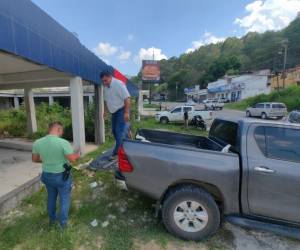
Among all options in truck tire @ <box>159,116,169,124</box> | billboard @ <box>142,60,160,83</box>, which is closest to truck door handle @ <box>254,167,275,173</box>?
truck tire @ <box>159,116,169,124</box>

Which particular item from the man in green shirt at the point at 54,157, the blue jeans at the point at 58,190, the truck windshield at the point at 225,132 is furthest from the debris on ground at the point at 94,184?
the truck windshield at the point at 225,132

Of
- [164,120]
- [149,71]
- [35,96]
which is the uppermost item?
[149,71]

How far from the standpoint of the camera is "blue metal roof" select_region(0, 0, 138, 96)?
327 cm

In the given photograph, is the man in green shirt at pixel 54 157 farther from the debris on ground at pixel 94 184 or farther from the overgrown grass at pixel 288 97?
the overgrown grass at pixel 288 97

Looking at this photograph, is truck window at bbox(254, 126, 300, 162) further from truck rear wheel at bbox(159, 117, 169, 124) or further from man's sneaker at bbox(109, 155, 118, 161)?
truck rear wheel at bbox(159, 117, 169, 124)

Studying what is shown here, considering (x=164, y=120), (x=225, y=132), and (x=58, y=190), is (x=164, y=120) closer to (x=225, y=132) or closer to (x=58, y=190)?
(x=225, y=132)

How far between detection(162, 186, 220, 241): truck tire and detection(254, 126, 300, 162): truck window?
0.95 metres

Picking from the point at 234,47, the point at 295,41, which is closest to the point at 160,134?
the point at 295,41

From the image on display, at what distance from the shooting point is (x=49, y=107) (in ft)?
46.1

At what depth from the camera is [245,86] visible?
167 ft

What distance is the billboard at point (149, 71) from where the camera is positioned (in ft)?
106

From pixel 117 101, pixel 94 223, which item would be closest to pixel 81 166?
pixel 117 101

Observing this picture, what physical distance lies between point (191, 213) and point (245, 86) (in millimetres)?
53529

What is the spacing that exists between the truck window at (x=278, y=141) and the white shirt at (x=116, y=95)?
2561 mm
